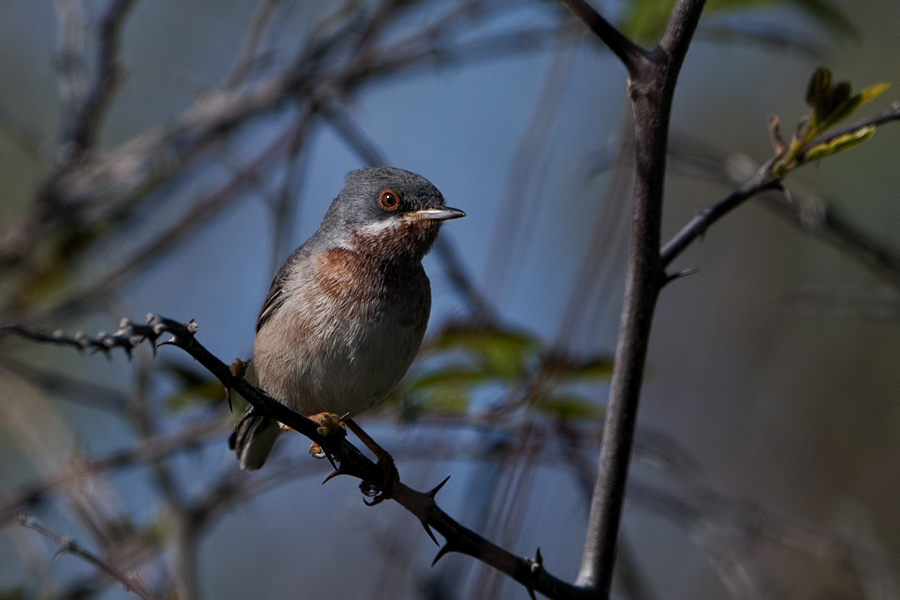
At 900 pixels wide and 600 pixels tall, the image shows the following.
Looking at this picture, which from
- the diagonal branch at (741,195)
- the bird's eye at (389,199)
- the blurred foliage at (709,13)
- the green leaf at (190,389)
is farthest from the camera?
the bird's eye at (389,199)

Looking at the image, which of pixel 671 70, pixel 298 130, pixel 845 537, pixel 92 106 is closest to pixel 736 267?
pixel 845 537

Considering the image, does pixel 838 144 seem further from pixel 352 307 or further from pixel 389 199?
pixel 389 199

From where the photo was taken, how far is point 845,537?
13.5ft

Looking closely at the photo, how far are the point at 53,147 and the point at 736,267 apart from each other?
6.55 meters

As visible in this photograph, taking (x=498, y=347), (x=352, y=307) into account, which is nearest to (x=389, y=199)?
(x=352, y=307)

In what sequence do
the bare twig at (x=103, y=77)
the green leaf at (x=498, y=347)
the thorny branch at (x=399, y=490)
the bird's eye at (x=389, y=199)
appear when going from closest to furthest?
1. the thorny branch at (x=399, y=490)
2. the green leaf at (x=498, y=347)
3. the bird's eye at (x=389, y=199)
4. the bare twig at (x=103, y=77)

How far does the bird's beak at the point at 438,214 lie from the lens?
3.91 m

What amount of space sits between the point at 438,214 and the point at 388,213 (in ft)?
0.97

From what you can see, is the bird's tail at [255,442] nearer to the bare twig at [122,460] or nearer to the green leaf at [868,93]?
the bare twig at [122,460]

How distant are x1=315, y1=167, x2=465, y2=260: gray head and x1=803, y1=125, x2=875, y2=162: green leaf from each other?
166cm

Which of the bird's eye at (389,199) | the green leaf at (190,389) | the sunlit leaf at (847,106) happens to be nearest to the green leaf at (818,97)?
the sunlit leaf at (847,106)

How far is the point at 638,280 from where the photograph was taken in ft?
7.67

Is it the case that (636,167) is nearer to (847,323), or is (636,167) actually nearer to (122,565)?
(122,565)

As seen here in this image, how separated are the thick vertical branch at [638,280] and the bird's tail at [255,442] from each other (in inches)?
83.9
